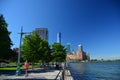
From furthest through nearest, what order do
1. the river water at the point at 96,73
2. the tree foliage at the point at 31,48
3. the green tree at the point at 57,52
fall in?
the green tree at the point at 57,52 → the tree foliage at the point at 31,48 → the river water at the point at 96,73

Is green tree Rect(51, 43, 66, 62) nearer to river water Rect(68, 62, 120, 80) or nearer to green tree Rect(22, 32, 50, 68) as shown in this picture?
river water Rect(68, 62, 120, 80)

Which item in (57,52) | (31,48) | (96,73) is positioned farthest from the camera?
(57,52)

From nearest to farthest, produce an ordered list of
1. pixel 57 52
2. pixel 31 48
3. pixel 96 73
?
pixel 31 48 → pixel 96 73 → pixel 57 52

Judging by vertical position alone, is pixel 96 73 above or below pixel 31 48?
below

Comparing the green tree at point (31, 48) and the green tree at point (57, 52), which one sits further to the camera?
the green tree at point (57, 52)

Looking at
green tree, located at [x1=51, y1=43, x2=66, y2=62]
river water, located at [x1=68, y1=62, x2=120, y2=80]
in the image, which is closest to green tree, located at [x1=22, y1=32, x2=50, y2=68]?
river water, located at [x1=68, y1=62, x2=120, y2=80]

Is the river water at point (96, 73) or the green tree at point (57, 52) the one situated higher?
the green tree at point (57, 52)

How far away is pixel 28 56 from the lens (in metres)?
48.7

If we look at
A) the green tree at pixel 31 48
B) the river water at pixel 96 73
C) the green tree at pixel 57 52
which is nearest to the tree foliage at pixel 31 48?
the green tree at pixel 31 48

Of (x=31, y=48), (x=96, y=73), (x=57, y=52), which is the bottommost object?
(x=96, y=73)

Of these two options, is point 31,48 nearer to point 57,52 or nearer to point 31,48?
point 31,48

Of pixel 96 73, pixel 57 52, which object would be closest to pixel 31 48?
pixel 96 73

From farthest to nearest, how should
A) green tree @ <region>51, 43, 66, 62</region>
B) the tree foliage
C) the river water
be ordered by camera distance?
green tree @ <region>51, 43, 66, 62</region> < the tree foliage < the river water

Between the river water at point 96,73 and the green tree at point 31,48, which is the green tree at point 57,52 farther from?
the green tree at point 31,48
